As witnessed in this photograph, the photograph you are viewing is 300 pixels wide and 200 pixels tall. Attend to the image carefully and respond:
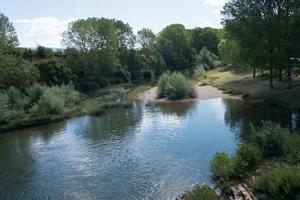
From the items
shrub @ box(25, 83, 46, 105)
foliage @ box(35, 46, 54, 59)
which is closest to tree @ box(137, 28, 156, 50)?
foliage @ box(35, 46, 54, 59)

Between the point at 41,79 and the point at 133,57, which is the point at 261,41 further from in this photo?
the point at 133,57

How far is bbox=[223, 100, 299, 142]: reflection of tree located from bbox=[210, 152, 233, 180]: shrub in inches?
341

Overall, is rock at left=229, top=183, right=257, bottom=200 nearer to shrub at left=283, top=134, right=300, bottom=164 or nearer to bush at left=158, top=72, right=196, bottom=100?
shrub at left=283, top=134, right=300, bottom=164

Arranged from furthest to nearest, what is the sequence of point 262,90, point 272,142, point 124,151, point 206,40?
1. point 206,40
2. point 262,90
3. point 124,151
4. point 272,142

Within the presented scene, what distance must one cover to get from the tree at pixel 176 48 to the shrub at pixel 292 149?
7900 cm

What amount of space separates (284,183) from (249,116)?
23.9 metres

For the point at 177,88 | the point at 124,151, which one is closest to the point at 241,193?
the point at 124,151

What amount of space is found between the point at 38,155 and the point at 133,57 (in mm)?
61197

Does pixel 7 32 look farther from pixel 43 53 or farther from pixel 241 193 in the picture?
pixel 241 193

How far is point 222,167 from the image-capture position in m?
20.7

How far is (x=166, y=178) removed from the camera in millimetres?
22031

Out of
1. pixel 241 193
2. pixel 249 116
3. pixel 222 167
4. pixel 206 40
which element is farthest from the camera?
pixel 206 40

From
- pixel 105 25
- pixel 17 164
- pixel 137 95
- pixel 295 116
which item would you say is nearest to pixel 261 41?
pixel 295 116

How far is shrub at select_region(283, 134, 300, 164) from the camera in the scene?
63.2ft
